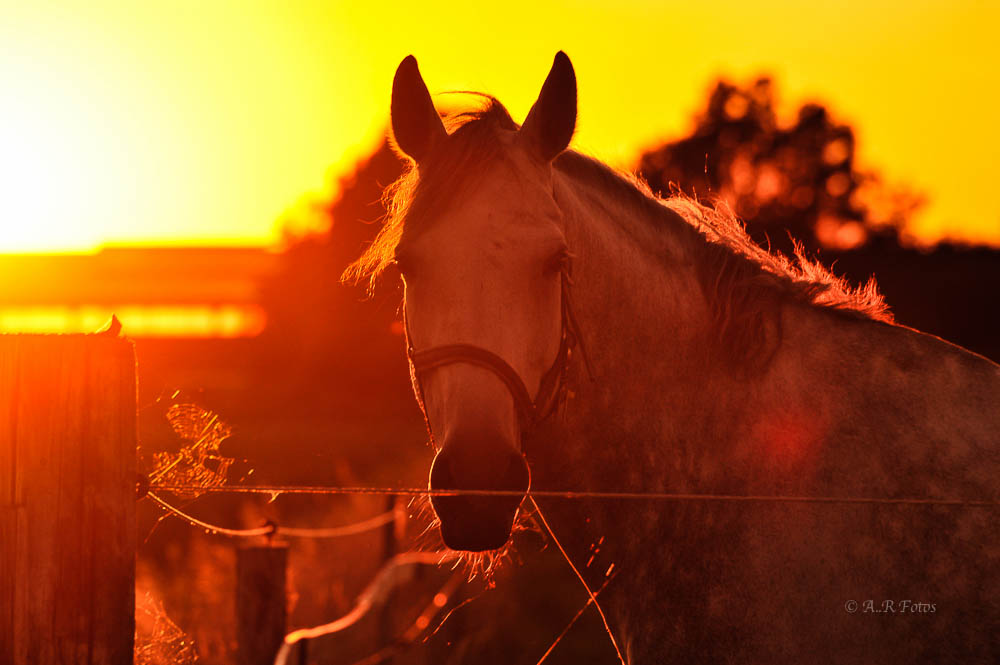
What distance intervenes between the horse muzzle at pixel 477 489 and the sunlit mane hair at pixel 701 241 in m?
0.86

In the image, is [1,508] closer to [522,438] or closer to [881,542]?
[522,438]

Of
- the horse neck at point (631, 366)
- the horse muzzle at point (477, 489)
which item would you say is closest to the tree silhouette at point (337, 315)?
the horse neck at point (631, 366)

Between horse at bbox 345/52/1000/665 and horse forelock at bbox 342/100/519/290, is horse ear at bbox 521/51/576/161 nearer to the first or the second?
horse at bbox 345/52/1000/665

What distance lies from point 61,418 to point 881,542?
2507 millimetres

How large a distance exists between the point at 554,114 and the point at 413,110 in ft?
1.71

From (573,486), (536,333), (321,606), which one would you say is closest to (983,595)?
(573,486)

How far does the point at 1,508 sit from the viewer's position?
2783 mm

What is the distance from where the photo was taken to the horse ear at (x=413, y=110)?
3781mm

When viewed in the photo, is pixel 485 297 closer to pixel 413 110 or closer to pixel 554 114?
pixel 554 114

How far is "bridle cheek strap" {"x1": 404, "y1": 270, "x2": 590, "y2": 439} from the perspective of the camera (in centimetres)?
326

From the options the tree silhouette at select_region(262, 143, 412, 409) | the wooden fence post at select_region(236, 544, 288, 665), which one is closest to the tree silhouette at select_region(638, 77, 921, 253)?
the tree silhouette at select_region(262, 143, 412, 409)

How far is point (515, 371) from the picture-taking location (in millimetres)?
3299

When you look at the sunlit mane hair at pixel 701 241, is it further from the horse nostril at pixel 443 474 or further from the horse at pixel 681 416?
the horse nostril at pixel 443 474

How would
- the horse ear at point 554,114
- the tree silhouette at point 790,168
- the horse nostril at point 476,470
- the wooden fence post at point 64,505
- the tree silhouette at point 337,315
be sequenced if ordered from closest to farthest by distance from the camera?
the wooden fence post at point 64,505, the horse nostril at point 476,470, the horse ear at point 554,114, the tree silhouette at point 337,315, the tree silhouette at point 790,168
